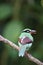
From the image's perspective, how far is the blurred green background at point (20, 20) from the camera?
2.15 m

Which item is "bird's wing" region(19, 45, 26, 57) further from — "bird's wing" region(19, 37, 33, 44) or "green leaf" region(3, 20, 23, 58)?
"green leaf" region(3, 20, 23, 58)

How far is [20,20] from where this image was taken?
7.14ft

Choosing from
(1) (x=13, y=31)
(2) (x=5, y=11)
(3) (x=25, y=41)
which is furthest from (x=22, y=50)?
(2) (x=5, y=11)

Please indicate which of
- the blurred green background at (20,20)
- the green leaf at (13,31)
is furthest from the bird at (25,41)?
the blurred green background at (20,20)

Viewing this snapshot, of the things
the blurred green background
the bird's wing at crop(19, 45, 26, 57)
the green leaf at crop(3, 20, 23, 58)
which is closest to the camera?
the bird's wing at crop(19, 45, 26, 57)

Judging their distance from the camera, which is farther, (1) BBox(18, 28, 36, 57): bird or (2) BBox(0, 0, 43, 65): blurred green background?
(2) BBox(0, 0, 43, 65): blurred green background

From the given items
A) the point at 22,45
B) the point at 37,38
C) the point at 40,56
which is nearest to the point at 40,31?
the point at 37,38

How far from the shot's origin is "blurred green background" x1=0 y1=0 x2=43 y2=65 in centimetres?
215

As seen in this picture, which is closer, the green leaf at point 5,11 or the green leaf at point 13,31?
the green leaf at point 13,31

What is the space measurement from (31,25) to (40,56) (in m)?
0.30

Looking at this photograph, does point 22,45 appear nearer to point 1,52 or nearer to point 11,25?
point 11,25

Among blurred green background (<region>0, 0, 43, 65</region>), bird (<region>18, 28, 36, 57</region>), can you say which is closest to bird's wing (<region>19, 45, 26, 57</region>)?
bird (<region>18, 28, 36, 57</region>)

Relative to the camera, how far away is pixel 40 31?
2.28 metres

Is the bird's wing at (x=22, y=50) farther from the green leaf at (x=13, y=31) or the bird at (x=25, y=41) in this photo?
the green leaf at (x=13, y=31)
